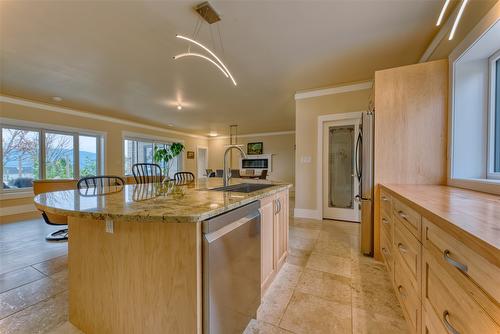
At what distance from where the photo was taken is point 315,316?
56.7 inches

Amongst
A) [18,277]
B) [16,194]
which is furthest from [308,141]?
[16,194]

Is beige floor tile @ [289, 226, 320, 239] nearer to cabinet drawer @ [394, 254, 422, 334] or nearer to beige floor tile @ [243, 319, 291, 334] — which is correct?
cabinet drawer @ [394, 254, 422, 334]

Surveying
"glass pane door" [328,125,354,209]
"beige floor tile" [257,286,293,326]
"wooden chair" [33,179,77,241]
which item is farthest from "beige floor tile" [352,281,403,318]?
"wooden chair" [33,179,77,241]

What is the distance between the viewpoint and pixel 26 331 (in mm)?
1324

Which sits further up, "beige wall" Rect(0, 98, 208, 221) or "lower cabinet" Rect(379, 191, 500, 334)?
"beige wall" Rect(0, 98, 208, 221)

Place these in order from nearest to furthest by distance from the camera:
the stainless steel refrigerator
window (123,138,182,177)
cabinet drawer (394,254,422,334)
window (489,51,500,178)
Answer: cabinet drawer (394,254,422,334), window (489,51,500,178), the stainless steel refrigerator, window (123,138,182,177)

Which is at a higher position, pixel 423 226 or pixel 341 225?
pixel 423 226

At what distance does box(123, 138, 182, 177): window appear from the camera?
618 cm

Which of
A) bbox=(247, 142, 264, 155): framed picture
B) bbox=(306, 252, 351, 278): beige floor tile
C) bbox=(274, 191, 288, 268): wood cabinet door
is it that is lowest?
bbox=(306, 252, 351, 278): beige floor tile

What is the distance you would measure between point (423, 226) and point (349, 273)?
1.22m

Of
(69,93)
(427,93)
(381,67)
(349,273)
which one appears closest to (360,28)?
(427,93)

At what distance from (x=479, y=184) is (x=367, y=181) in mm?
897

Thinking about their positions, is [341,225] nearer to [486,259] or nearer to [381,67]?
[381,67]

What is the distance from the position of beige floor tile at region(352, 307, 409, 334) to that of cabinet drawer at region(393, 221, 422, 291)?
423 millimetres
